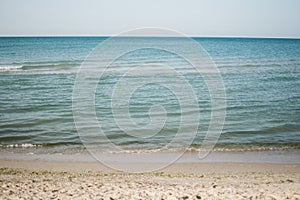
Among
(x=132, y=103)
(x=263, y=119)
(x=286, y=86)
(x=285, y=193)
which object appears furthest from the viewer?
(x=286, y=86)

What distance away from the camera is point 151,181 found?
9461 millimetres

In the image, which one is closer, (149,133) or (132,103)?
(149,133)

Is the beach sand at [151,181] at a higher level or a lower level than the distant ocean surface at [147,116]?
lower

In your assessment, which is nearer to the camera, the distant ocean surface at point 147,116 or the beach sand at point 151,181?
the beach sand at point 151,181

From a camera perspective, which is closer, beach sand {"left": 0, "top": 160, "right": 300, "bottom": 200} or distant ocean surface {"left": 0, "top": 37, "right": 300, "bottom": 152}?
beach sand {"left": 0, "top": 160, "right": 300, "bottom": 200}

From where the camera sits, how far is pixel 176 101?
2230 centimetres

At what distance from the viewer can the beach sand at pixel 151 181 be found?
25.3ft

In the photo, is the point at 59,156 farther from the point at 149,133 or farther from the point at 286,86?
the point at 286,86

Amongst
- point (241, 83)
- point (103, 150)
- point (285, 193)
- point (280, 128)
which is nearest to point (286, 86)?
point (241, 83)

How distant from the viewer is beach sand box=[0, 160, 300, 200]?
771cm

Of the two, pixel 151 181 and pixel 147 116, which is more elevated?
pixel 147 116

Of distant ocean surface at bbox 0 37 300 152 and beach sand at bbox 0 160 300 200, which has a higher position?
distant ocean surface at bbox 0 37 300 152

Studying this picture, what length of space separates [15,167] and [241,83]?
23.1m

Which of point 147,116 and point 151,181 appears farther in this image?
point 147,116
